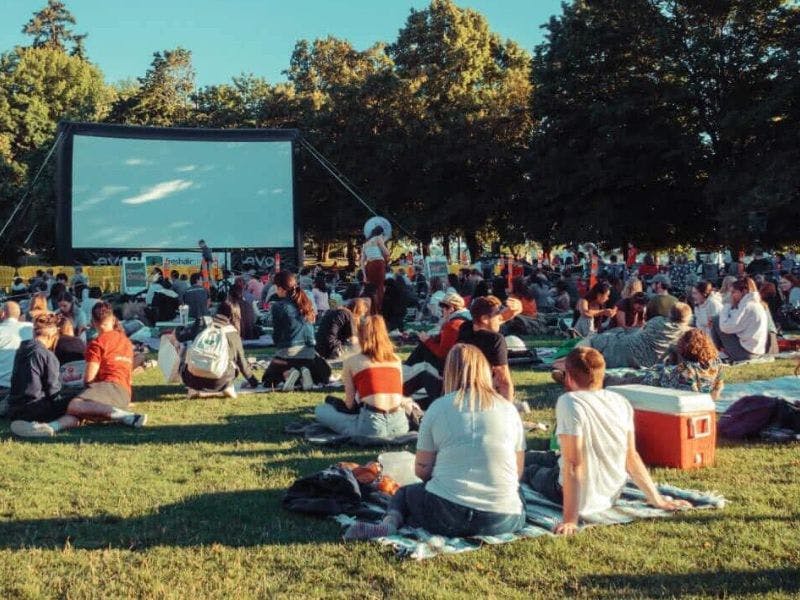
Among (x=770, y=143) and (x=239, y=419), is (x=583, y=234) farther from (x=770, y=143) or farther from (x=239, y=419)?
(x=239, y=419)

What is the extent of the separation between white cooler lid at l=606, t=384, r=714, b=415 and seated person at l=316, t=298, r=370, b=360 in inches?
182

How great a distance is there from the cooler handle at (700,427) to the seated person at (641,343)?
314 cm

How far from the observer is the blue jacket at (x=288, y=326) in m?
9.87

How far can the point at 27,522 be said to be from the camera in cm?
498

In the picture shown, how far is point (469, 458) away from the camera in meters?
4.36

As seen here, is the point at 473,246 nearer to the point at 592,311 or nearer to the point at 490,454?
the point at 592,311

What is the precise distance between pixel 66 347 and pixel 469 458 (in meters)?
7.02

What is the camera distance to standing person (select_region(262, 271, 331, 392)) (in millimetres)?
9867

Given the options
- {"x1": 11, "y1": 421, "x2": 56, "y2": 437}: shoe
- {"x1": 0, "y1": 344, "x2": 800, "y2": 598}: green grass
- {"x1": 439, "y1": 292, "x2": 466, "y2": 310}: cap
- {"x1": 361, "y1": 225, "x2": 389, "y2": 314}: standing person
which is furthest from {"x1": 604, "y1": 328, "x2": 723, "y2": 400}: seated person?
{"x1": 361, "y1": 225, "x2": 389, "y2": 314}: standing person

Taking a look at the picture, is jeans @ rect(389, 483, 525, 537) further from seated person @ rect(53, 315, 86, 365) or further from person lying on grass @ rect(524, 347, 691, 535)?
seated person @ rect(53, 315, 86, 365)

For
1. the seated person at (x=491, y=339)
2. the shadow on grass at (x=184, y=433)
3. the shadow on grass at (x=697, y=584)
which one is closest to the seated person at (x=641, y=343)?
the seated person at (x=491, y=339)

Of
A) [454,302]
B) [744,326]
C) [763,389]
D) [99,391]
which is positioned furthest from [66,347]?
[744,326]

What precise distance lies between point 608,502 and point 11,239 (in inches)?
1712

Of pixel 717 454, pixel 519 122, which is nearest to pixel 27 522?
pixel 717 454
